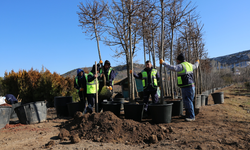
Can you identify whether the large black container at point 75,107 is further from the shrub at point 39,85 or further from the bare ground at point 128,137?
the shrub at point 39,85

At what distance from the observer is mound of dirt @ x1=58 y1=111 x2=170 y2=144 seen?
334 centimetres

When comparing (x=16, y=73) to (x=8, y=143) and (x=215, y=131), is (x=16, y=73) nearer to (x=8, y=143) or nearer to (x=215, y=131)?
(x=8, y=143)

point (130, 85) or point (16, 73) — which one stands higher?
point (16, 73)

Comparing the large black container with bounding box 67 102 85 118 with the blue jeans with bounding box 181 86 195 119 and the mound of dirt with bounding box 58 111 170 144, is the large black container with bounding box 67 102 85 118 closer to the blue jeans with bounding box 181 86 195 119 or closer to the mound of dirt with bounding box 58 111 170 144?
Result: the mound of dirt with bounding box 58 111 170 144

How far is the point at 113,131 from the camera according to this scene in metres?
3.55

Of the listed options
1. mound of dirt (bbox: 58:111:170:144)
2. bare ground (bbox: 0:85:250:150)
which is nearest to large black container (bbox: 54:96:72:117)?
bare ground (bbox: 0:85:250:150)

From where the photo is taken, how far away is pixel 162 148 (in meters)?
2.89

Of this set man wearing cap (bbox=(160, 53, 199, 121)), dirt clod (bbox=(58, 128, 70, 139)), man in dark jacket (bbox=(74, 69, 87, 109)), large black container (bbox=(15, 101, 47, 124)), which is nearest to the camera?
dirt clod (bbox=(58, 128, 70, 139))

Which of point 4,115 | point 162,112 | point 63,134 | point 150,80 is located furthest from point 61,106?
point 162,112

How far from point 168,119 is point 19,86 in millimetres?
9671

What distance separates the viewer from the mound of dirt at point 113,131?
11.0 feet

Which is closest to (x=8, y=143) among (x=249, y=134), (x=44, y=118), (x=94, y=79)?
(x=44, y=118)

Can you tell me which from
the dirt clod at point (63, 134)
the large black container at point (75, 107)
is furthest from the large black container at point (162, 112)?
the large black container at point (75, 107)

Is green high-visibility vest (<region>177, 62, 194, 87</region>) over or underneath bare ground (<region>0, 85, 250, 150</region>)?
over
